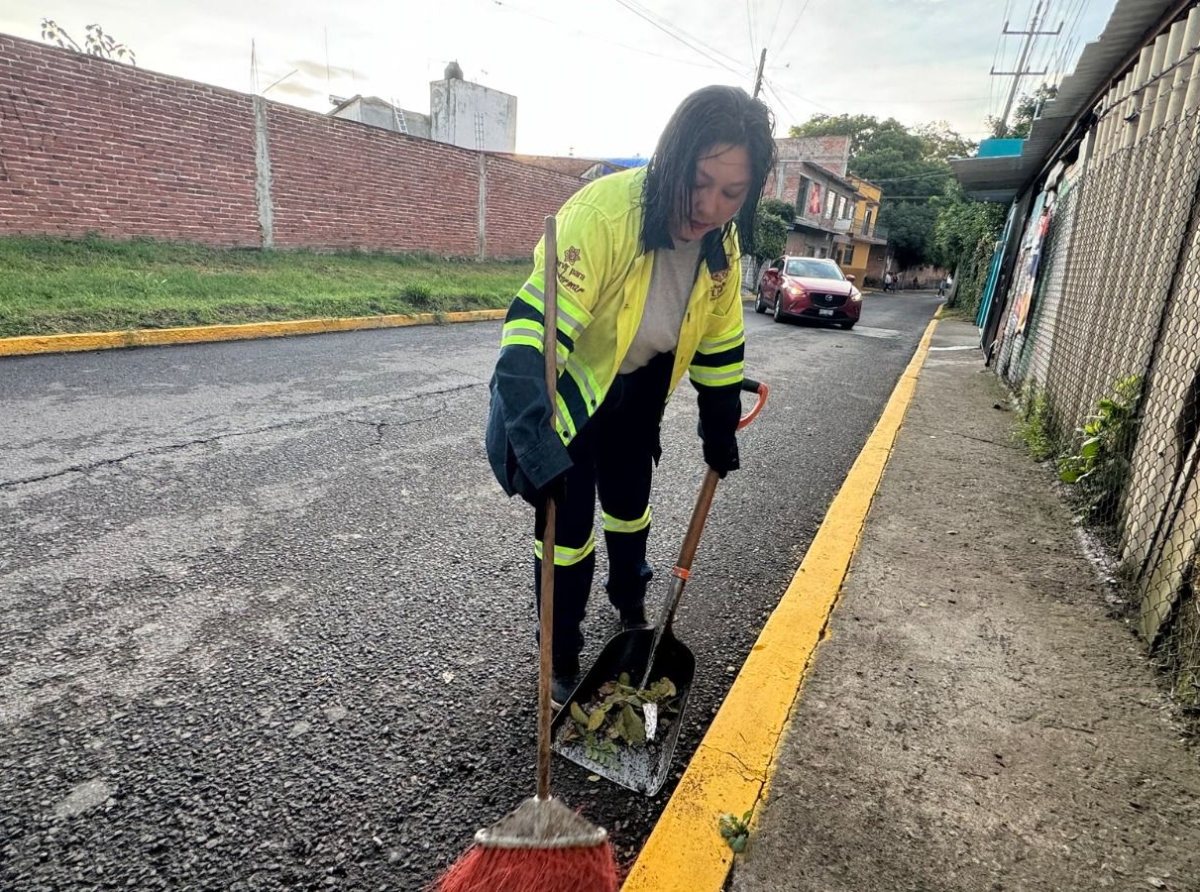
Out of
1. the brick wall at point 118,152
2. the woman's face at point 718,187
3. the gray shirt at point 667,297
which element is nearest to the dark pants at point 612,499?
the gray shirt at point 667,297

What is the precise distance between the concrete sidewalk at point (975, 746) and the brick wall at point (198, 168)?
10763 mm

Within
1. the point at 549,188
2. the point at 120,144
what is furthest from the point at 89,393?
the point at 549,188

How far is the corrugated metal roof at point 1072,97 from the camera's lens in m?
3.59

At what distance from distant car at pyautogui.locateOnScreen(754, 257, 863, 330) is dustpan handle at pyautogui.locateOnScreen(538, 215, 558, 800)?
12.7 meters

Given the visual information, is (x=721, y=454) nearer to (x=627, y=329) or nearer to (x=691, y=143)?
(x=627, y=329)

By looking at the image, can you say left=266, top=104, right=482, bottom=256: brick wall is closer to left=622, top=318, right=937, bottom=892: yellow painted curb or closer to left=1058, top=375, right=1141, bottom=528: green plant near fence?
left=622, top=318, right=937, bottom=892: yellow painted curb

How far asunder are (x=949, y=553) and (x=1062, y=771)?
129 centimetres

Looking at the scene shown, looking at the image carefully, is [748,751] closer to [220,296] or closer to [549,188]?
[220,296]

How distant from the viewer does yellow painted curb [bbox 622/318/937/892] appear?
4.43ft

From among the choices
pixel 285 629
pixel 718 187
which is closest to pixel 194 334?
pixel 285 629

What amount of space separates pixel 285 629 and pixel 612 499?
1155mm

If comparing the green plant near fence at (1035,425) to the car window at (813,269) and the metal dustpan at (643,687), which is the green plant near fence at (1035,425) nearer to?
the metal dustpan at (643,687)

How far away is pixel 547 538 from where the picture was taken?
4.54ft

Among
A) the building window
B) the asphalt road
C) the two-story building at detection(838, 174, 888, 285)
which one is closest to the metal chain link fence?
the asphalt road
